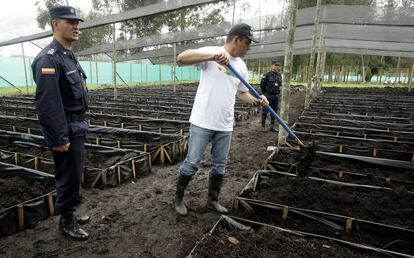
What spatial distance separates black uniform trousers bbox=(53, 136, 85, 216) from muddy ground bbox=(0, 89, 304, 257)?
397mm

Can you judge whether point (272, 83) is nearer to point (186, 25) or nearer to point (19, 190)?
point (19, 190)

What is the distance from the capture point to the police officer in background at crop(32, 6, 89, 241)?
2.37 m

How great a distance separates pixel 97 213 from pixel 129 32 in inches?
1320

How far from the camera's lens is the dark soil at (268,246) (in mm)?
2350

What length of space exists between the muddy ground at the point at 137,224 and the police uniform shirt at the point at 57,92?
3.33 feet

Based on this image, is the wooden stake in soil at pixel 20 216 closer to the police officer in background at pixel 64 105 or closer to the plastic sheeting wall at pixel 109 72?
the police officer in background at pixel 64 105

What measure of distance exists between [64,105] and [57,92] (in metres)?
0.19

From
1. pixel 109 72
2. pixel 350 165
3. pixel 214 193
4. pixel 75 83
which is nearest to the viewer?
pixel 75 83

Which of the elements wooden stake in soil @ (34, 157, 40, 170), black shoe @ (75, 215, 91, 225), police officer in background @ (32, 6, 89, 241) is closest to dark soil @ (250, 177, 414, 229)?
black shoe @ (75, 215, 91, 225)

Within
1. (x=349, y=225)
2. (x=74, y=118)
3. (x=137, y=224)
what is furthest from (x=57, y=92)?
(x=349, y=225)

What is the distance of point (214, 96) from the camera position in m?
2.98

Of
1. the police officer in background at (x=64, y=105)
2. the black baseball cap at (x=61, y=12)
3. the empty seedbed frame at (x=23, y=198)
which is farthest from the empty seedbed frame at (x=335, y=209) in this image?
the black baseball cap at (x=61, y=12)

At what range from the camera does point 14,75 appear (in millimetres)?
23188

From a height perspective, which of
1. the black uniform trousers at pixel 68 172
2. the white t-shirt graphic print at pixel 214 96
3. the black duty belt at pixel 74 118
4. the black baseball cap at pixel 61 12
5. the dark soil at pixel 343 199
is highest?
the black baseball cap at pixel 61 12
